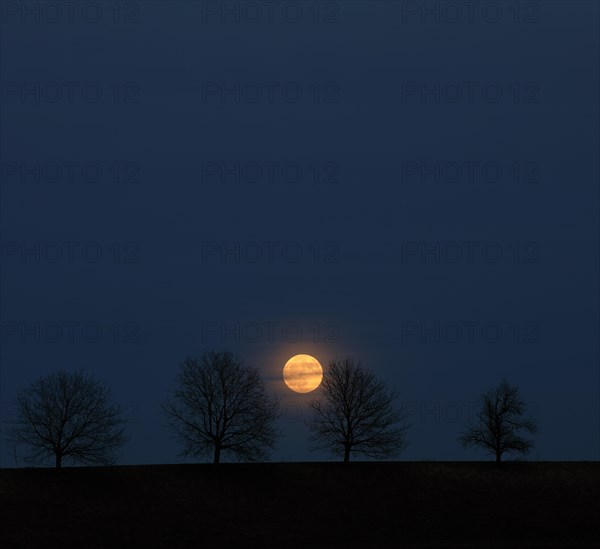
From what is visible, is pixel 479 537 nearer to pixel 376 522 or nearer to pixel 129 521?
pixel 376 522

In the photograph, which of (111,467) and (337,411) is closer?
(111,467)

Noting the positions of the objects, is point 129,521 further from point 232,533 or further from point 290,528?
point 290,528

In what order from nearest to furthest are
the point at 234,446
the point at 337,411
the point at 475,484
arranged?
the point at 475,484
the point at 234,446
the point at 337,411

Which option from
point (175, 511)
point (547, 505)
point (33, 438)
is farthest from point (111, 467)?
point (547, 505)

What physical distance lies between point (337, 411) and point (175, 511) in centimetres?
2099

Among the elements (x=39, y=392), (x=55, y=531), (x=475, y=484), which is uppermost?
(x=39, y=392)

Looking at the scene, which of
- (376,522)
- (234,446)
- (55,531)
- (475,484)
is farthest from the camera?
(234,446)

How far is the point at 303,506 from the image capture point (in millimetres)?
57781

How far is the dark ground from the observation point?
51.9 meters

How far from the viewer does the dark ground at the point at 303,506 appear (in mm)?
51938

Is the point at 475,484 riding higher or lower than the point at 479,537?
higher

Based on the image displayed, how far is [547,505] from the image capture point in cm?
5928

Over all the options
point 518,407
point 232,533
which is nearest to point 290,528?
point 232,533

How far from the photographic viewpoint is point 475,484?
63469mm
